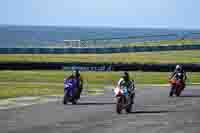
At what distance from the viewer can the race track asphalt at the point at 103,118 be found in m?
20.4

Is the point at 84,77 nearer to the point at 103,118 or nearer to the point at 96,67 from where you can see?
the point at 96,67

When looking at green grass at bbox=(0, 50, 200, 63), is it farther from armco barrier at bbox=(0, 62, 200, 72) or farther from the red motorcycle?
the red motorcycle

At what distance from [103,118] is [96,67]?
3562 cm

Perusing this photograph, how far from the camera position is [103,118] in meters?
23.8

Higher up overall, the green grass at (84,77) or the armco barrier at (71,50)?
the armco barrier at (71,50)

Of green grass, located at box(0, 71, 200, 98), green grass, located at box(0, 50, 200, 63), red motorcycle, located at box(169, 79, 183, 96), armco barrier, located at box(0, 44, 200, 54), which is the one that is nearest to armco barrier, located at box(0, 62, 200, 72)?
green grass, located at box(0, 71, 200, 98)

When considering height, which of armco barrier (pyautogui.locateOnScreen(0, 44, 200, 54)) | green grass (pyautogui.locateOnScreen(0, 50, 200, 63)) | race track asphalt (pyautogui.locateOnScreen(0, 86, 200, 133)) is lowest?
race track asphalt (pyautogui.locateOnScreen(0, 86, 200, 133))

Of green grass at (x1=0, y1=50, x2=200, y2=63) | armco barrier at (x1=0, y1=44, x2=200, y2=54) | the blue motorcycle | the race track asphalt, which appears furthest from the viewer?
armco barrier at (x1=0, y1=44, x2=200, y2=54)

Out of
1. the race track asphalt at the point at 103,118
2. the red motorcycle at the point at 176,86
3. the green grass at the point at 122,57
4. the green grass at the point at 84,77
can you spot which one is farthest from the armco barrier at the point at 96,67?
the race track asphalt at the point at 103,118

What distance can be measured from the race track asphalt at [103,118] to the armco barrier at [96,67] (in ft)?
73.1

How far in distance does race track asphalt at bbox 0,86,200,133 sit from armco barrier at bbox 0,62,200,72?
73.1 ft

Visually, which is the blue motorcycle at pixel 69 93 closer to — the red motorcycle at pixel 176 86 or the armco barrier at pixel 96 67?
the red motorcycle at pixel 176 86

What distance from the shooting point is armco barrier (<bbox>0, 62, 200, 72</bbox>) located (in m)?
55.9

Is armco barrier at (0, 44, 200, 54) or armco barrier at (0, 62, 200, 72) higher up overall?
armco barrier at (0, 44, 200, 54)
